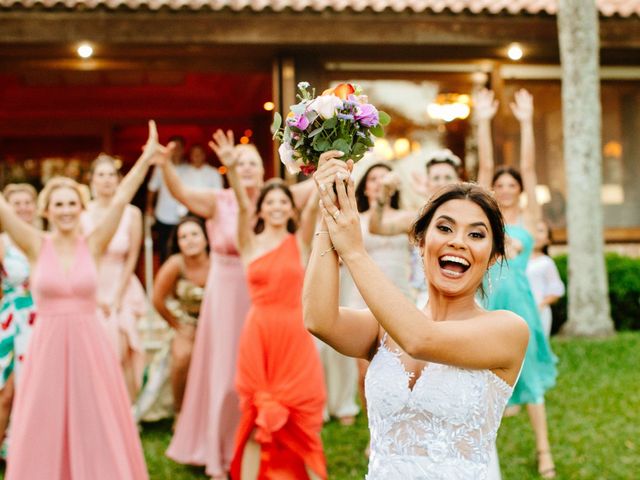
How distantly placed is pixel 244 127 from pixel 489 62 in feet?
17.8

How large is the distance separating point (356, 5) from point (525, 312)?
5.58 m

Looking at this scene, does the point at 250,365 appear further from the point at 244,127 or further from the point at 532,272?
the point at 244,127

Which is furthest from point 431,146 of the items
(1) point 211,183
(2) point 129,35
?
(2) point 129,35

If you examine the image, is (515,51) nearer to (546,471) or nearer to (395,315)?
(546,471)

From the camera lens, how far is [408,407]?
252 cm

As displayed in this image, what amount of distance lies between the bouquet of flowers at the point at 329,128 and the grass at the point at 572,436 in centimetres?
364

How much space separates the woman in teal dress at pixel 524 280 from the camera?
565 centimetres

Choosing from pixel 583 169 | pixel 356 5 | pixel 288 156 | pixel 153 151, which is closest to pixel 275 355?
pixel 153 151

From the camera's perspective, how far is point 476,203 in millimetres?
2633

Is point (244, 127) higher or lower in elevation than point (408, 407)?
higher

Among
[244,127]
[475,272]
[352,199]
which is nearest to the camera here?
[352,199]

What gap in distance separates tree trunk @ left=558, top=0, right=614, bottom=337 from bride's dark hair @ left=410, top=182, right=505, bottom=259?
7618 millimetres

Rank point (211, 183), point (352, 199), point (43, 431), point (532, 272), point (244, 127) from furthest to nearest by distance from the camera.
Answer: point (244, 127), point (211, 183), point (532, 272), point (43, 431), point (352, 199)

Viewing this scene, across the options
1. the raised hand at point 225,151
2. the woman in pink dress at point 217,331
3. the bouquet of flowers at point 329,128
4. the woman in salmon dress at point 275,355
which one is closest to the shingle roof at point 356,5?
the woman in pink dress at point 217,331
